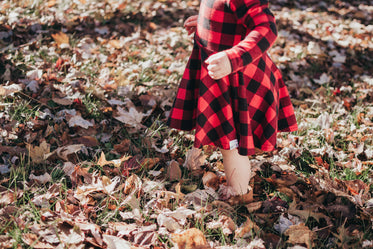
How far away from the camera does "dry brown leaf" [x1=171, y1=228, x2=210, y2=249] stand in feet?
5.66

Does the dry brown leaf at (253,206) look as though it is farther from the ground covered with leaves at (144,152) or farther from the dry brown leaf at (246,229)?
the dry brown leaf at (246,229)

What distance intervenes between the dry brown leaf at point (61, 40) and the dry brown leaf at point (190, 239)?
2673 mm

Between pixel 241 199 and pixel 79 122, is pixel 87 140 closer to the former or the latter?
pixel 79 122

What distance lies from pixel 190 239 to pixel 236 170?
0.50 meters

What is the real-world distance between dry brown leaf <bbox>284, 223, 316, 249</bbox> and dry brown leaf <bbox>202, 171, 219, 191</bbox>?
1.88 feet

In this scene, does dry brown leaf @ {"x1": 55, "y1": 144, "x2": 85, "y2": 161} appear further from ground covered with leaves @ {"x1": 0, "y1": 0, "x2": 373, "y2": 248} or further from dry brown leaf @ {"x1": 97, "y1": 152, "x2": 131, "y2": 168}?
dry brown leaf @ {"x1": 97, "y1": 152, "x2": 131, "y2": 168}

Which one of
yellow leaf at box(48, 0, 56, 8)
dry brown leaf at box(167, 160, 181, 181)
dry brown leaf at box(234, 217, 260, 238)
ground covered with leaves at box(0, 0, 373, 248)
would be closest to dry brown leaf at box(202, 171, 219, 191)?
ground covered with leaves at box(0, 0, 373, 248)

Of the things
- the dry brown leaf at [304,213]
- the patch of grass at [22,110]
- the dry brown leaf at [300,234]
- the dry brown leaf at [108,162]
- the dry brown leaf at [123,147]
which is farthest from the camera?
the patch of grass at [22,110]

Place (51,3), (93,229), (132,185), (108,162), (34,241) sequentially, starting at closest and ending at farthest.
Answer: (34,241), (93,229), (132,185), (108,162), (51,3)

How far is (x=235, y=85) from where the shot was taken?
1816 mm

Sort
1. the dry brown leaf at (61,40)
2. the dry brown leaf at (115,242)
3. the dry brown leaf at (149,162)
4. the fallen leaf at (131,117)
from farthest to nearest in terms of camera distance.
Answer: the dry brown leaf at (61,40), the fallen leaf at (131,117), the dry brown leaf at (149,162), the dry brown leaf at (115,242)

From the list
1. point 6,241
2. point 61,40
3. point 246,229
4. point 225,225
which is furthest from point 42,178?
point 61,40

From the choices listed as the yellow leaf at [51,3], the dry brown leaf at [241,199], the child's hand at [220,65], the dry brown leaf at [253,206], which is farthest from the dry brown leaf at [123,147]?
the yellow leaf at [51,3]

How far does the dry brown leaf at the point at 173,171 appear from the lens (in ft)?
7.57
